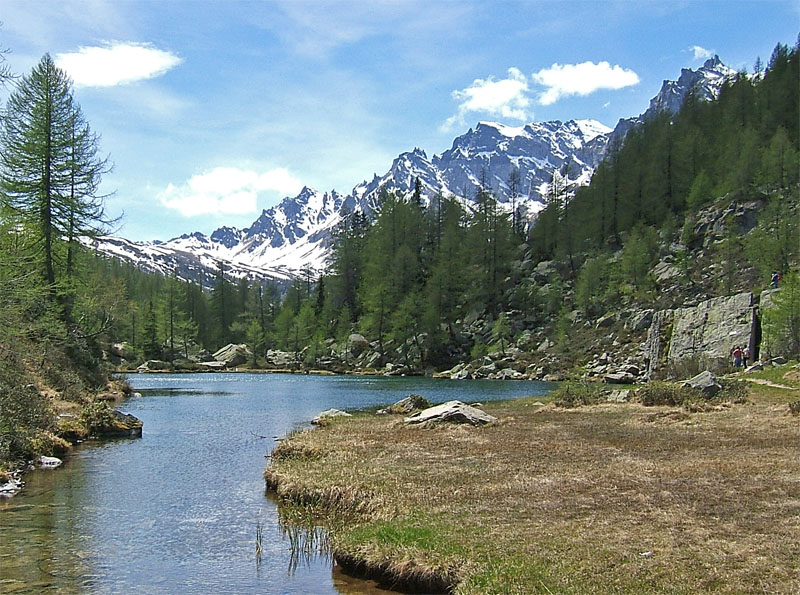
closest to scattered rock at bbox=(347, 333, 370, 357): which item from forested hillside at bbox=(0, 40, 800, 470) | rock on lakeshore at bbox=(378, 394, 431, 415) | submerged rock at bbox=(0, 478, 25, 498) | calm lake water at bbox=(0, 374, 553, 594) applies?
forested hillside at bbox=(0, 40, 800, 470)

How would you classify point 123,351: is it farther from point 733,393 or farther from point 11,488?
point 733,393

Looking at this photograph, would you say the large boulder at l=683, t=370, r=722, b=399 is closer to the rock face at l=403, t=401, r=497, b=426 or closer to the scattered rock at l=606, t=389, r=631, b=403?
the scattered rock at l=606, t=389, r=631, b=403

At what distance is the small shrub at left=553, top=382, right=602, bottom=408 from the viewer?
1402 inches

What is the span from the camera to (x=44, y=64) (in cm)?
4275

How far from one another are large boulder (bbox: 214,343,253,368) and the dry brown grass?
95934 mm

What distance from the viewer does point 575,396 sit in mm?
36219

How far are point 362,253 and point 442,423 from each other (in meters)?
97.6

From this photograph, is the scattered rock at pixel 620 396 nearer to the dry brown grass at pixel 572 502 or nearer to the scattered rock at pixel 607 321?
the dry brown grass at pixel 572 502

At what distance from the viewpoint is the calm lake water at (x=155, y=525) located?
38.3 ft

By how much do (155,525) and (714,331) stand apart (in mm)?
49642

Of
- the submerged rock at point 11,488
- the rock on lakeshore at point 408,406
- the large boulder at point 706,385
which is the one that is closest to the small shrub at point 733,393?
the large boulder at point 706,385

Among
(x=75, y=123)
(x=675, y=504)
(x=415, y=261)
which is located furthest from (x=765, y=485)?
(x=415, y=261)

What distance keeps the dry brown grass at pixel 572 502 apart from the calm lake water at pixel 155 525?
4.17ft

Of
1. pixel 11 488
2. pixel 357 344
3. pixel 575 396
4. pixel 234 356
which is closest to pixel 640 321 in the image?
pixel 575 396
